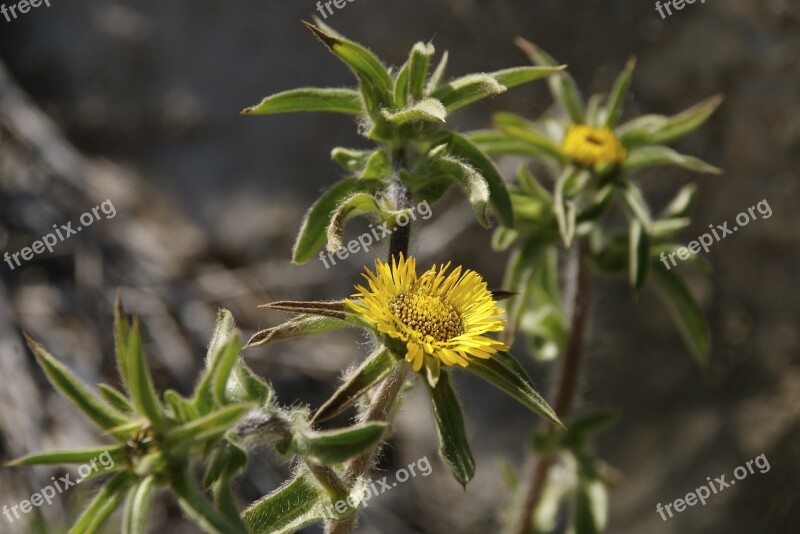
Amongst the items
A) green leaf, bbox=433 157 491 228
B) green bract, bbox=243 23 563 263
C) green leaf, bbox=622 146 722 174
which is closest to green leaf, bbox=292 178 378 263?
green bract, bbox=243 23 563 263

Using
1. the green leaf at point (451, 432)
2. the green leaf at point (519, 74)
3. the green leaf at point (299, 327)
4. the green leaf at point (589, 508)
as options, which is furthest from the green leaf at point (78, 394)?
the green leaf at point (589, 508)

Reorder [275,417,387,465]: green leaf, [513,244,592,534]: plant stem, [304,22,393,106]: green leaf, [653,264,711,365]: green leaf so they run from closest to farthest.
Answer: [275,417,387,465]: green leaf → [304,22,393,106]: green leaf → [653,264,711,365]: green leaf → [513,244,592,534]: plant stem

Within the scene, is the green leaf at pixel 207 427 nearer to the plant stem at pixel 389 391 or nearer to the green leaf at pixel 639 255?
the plant stem at pixel 389 391

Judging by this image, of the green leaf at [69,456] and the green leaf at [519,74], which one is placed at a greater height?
the green leaf at [519,74]

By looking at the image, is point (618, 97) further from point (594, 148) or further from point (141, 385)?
point (141, 385)

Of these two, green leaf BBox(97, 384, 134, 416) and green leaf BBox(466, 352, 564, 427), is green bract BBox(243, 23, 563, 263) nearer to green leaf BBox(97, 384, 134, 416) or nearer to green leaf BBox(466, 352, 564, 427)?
green leaf BBox(466, 352, 564, 427)

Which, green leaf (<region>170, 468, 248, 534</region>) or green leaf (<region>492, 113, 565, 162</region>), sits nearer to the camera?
green leaf (<region>170, 468, 248, 534</region>)

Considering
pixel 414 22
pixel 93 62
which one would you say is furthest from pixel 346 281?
pixel 93 62
